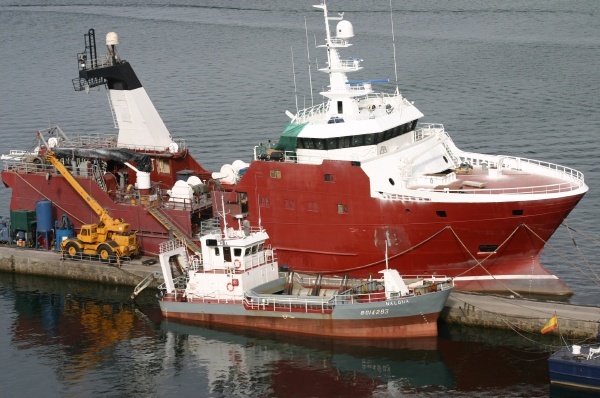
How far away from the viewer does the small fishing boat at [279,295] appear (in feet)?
112

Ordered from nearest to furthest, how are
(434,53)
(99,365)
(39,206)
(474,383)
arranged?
(474,383)
(99,365)
(39,206)
(434,53)

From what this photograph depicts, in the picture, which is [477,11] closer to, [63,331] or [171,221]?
[171,221]

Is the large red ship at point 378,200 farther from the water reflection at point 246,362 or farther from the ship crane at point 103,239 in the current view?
the water reflection at point 246,362

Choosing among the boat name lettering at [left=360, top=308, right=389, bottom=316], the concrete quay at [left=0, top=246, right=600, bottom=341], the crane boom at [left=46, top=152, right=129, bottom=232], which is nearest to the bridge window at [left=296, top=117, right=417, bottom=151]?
the concrete quay at [left=0, top=246, right=600, bottom=341]

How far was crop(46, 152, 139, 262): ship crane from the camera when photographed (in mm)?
41906

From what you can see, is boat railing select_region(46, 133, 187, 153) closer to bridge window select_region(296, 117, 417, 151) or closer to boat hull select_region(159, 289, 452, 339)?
bridge window select_region(296, 117, 417, 151)

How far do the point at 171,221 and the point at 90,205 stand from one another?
3793mm

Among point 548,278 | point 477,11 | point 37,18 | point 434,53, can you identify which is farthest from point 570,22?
point 548,278

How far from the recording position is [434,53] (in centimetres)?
7956

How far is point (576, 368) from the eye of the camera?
2942 centimetres

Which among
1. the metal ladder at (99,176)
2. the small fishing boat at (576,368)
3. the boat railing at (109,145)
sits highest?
the boat railing at (109,145)

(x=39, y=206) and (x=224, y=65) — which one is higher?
(x=224, y=65)

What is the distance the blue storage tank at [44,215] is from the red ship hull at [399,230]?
10.5 metres

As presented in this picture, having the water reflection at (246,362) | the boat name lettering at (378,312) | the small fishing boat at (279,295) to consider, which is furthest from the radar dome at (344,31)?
the water reflection at (246,362)
